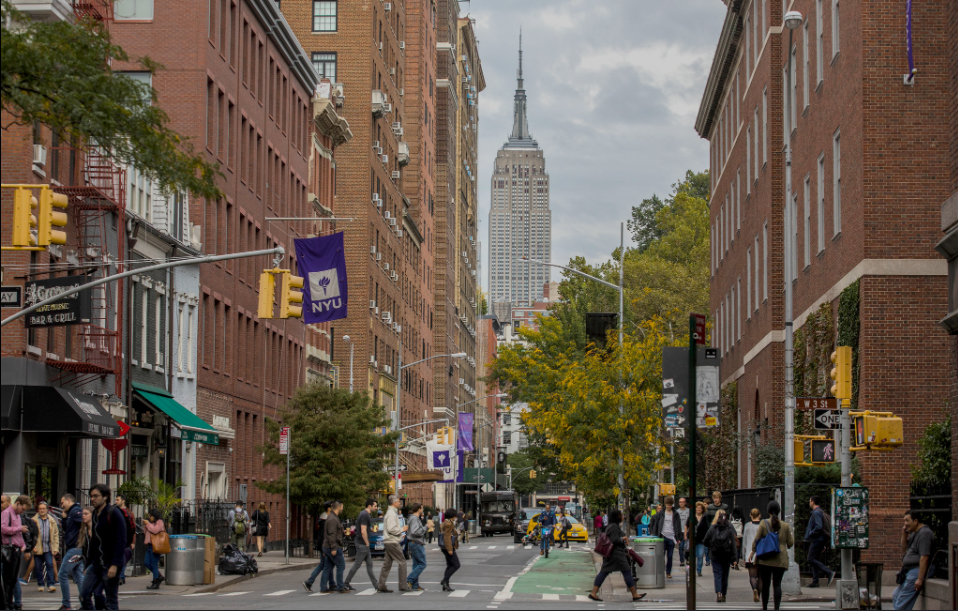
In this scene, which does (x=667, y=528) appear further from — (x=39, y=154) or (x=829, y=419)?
(x=39, y=154)

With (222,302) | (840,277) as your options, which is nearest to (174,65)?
(222,302)

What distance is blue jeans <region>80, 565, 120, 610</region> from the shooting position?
701 inches

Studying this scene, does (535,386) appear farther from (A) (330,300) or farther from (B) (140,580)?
(B) (140,580)

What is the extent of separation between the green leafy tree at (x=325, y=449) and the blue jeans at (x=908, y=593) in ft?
86.6

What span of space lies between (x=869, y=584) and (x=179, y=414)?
2240 centimetres

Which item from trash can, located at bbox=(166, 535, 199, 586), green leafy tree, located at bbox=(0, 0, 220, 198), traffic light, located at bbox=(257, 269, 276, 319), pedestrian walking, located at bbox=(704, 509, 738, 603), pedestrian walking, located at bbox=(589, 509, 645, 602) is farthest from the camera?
trash can, located at bbox=(166, 535, 199, 586)

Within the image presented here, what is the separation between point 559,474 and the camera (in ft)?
229

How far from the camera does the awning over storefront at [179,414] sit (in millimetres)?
35656

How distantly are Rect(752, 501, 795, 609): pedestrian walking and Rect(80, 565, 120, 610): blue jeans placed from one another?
9.69m

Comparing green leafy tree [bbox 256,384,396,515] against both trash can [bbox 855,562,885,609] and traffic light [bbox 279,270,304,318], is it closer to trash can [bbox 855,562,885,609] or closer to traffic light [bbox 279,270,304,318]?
traffic light [bbox 279,270,304,318]

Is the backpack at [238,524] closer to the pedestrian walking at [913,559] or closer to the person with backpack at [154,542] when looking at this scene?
the person with backpack at [154,542]

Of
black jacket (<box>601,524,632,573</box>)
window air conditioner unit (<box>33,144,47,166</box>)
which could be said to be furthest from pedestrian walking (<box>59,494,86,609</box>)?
window air conditioner unit (<box>33,144,47,166</box>)

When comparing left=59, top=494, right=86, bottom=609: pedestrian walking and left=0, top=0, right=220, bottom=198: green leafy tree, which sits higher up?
left=0, top=0, right=220, bottom=198: green leafy tree

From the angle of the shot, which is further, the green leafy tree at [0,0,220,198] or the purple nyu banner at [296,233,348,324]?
the purple nyu banner at [296,233,348,324]
